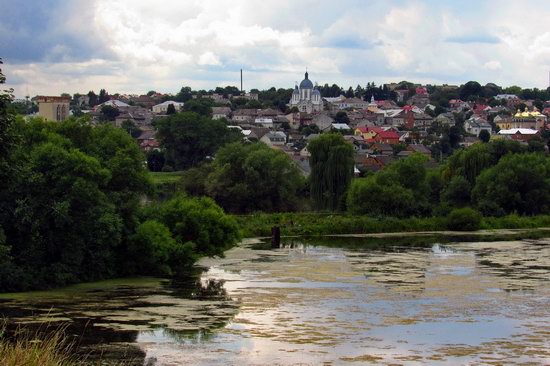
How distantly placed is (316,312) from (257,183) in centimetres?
3521

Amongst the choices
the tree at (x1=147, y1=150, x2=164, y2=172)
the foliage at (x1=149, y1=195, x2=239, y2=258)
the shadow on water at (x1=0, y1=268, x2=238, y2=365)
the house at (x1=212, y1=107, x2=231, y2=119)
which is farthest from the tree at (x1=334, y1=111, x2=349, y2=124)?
the shadow on water at (x1=0, y1=268, x2=238, y2=365)

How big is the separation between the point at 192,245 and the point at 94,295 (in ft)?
20.6

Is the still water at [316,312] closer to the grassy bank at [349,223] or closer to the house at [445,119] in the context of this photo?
the grassy bank at [349,223]

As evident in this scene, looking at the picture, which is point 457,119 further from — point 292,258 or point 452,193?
point 292,258

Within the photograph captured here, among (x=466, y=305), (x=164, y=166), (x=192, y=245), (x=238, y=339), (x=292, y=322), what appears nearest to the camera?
(x=238, y=339)

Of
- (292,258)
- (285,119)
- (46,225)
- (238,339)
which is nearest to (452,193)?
(292,258)

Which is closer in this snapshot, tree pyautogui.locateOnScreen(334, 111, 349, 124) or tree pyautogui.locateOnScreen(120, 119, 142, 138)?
tree pyautogui.locateOnScreen(120, 119, 142, 138)

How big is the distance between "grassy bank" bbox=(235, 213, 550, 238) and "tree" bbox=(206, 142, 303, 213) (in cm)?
586

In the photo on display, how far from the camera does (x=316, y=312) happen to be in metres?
28.2

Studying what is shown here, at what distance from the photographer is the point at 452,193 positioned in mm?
62125

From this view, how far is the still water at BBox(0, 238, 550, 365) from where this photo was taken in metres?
23.1

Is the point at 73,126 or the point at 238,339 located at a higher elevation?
the point at 73,126

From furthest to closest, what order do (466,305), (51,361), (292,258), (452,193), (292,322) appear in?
(452,193), (292,258), (466,305), (292,322), (51,361)

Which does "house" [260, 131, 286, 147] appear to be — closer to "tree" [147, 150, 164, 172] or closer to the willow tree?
"tree" [147, 150, 164, 172]
